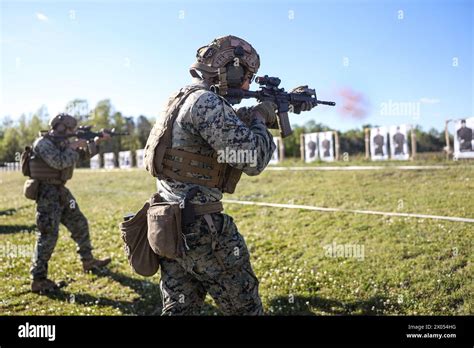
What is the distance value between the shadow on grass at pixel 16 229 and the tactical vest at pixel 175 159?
352 inches

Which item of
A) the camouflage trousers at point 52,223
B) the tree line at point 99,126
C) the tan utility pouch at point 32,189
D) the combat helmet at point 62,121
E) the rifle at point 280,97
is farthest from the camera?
the tree line at point 99,126

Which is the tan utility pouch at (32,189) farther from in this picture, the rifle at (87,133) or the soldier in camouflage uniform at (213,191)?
the soldier in camouflage uniform at (213,191)

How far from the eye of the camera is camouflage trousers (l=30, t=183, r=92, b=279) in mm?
6293

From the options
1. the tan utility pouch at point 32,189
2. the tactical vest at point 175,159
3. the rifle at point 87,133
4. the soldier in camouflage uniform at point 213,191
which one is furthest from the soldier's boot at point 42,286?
the tactical vest at point 175,159

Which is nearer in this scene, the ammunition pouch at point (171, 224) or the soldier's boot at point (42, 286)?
the ammunition pouch at point (171, 224)

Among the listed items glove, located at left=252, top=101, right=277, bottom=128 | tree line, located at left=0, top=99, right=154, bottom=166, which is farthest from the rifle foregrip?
tree line, located at left=0, top=99, right=154, bottom=166

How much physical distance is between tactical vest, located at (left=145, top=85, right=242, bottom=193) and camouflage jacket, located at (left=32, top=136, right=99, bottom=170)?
386cm

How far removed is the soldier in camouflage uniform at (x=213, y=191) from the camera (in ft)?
9.49

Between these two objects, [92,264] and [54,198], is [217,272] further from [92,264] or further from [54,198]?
[92,264]

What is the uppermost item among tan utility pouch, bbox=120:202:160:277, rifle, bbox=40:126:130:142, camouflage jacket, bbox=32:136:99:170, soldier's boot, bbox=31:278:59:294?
rifle, bbox=40:126:130:142

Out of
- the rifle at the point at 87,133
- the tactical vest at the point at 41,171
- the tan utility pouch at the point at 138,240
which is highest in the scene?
the rifle at the point at 87,133

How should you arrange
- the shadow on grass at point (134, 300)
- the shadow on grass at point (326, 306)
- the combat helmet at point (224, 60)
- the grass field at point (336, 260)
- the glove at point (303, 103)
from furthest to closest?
the shadow on grass at point (134, 300)
the grass field at point (336, 260)
the shadow on grass at point (326, 306)
the glove at point (303, 103)
the combat helmet at point (224, 60)

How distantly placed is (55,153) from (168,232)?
13.8ft

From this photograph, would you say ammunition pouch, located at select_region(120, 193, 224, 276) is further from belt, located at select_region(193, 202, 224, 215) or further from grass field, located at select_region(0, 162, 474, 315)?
grass field, located at select_region(0, 162, 474, 315)
